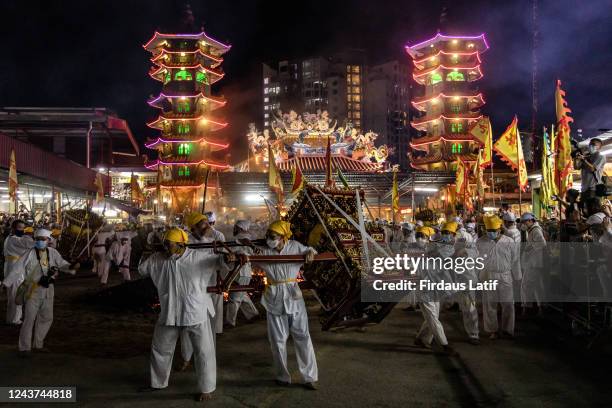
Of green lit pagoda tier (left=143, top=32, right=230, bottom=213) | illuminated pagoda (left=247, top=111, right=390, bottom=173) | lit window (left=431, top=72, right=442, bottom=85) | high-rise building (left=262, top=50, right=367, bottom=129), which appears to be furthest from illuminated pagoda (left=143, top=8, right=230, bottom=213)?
high-rise building (left=262, top=50, right=367, bottom=129)

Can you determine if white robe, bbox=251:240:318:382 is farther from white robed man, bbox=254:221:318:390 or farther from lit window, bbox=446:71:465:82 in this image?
lit window, bbox=446:71:465:82

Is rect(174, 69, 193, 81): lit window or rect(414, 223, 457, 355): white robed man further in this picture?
rect(174, 69, 193, 81): lit window

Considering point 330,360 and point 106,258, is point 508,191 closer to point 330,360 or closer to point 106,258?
point 106,258

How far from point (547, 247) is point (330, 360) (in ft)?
17.1

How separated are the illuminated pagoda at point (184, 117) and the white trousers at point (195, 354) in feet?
108

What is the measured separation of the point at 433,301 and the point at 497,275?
1.69 metres

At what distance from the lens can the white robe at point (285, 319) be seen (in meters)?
5.21

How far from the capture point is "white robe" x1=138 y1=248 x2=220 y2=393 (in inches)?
194

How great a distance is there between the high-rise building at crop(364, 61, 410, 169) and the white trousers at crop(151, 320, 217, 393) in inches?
3526

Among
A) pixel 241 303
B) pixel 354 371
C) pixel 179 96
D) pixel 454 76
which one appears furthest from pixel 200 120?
pixel 354 371

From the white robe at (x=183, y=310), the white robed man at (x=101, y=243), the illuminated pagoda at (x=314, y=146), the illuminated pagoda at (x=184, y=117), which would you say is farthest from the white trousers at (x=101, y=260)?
the illuminated pagoda at (x=184, y=117)

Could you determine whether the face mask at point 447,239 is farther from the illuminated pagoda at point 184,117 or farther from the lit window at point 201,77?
the lit window at point 201,77

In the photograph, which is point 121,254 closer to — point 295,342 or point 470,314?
point 295,342

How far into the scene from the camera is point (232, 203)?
2908 centimetres
